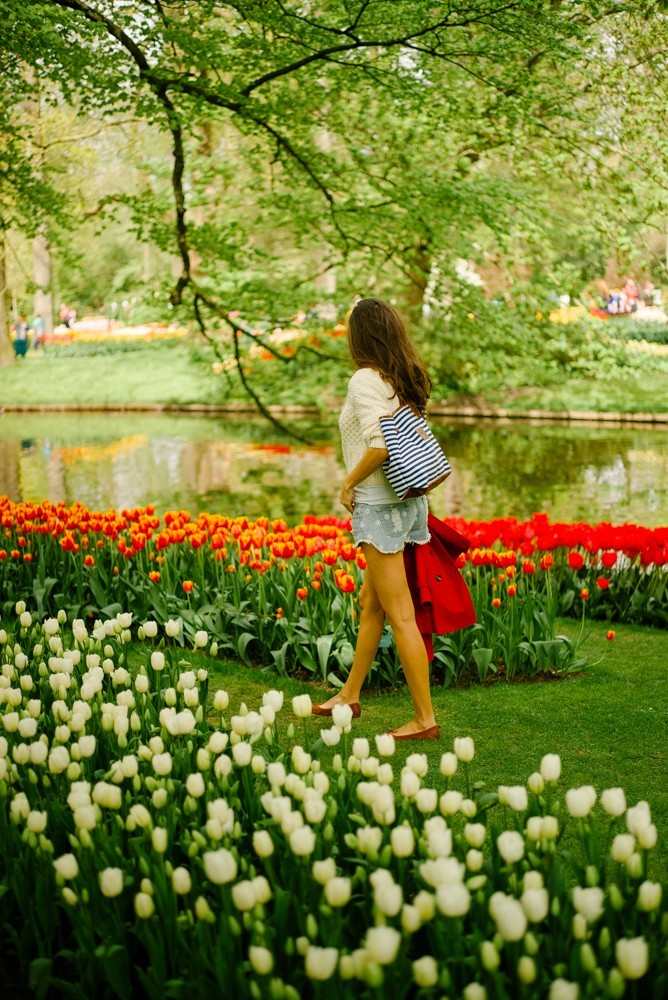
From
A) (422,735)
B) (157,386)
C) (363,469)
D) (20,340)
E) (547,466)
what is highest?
(20,340)

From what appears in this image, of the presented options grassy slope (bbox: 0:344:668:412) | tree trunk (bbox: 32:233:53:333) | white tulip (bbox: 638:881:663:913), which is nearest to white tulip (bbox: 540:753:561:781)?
white tulip (bbox: 638:881:663:913)

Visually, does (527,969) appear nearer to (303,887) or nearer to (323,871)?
(323,871)

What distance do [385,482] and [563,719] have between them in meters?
1.41

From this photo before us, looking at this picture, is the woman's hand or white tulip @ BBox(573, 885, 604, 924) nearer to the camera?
white tulip @ BBox(573, 885, 604, 924)

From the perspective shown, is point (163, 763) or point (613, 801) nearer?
point (613, 801)

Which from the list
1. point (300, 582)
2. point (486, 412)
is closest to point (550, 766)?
point (300, 582)

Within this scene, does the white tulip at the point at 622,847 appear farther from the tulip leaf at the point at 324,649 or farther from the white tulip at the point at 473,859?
the tulip leaf at the point at 324,649

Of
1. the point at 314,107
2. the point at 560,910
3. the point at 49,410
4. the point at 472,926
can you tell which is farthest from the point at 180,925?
the point at 49,410

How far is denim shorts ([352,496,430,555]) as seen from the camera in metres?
4.78

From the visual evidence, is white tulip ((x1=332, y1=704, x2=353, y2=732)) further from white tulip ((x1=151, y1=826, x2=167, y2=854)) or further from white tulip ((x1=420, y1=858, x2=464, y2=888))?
white tulip ((x1=420, y1=858, x2=464, y2=888))

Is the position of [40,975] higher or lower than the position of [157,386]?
lower

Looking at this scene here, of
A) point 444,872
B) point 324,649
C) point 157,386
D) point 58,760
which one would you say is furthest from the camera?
point 157,386

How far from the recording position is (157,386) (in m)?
30.8

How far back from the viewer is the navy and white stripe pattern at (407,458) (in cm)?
469
